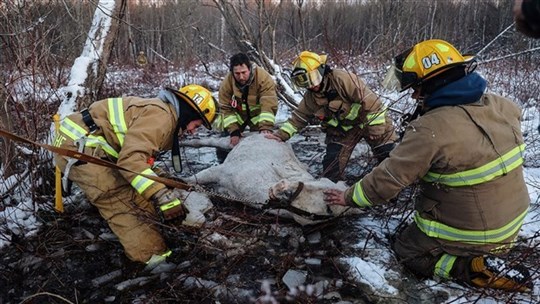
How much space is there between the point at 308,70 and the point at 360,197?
201 centimetres

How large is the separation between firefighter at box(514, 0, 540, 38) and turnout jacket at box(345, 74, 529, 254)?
923 mm

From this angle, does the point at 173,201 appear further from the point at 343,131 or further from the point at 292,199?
the point at 343,131

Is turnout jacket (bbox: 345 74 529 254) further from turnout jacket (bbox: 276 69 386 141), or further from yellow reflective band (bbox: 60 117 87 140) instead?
yellow reflective band (bbox: 60 117 87 140)

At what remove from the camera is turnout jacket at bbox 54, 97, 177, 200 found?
2.83m

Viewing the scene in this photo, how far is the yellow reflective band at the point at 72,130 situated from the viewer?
3.05 metres

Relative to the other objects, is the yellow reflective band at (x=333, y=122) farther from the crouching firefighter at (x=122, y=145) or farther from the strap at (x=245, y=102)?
the crouching firefighter at (x=122, y=145)

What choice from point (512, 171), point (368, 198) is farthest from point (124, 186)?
point (512, 171)

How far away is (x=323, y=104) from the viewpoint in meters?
4.64

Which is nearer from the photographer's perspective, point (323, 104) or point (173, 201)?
point (173, 201)

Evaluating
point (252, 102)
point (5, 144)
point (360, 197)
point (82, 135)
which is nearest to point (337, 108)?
point (252, 102)

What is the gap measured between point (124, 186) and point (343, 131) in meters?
2.64

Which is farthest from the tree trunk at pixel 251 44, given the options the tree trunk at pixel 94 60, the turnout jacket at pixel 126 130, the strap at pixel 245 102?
the turnout jacket at pixel 126 130

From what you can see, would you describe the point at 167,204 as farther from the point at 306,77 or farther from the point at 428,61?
the point at 306,77

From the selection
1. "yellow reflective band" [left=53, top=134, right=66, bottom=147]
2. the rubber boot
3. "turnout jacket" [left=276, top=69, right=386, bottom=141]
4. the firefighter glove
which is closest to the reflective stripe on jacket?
the rubber boot
